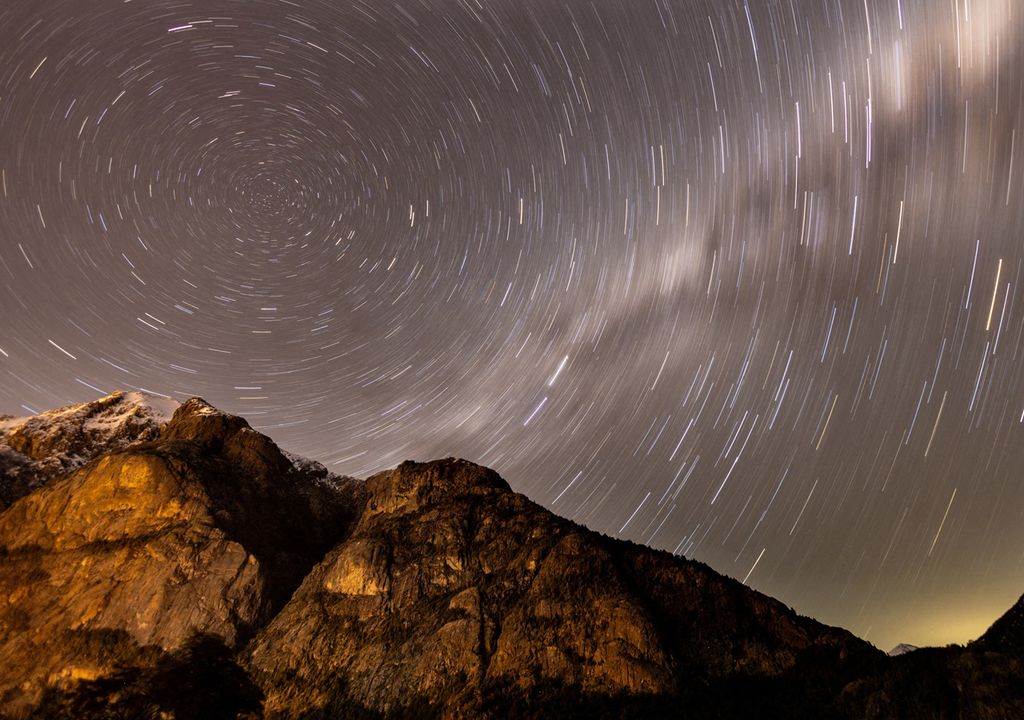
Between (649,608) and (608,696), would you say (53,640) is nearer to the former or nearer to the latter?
(608,696)

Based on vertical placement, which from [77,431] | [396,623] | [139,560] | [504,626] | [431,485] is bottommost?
[396,623]

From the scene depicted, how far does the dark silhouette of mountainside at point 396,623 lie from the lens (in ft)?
119

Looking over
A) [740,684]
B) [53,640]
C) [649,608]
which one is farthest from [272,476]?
[740,684]

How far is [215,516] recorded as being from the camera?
167ft

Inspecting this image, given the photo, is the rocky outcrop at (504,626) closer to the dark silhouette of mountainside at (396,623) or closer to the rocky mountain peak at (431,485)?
the dark silhouette of mountainside at (396,623)

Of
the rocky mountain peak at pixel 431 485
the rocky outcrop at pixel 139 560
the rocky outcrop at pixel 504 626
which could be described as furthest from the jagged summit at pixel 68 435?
the rocky outcrop at pixel 504 626

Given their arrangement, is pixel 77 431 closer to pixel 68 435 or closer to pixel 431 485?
pixel 68 435

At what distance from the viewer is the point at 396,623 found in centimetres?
4353

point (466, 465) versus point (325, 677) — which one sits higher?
point (466, 465)

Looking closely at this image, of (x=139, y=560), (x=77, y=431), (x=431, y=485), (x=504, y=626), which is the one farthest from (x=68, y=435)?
(x=504, y=626)

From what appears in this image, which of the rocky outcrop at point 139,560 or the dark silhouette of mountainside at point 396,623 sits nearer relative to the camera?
the dark silhouette of mountainside at point 396,623

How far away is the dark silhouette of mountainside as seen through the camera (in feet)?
119

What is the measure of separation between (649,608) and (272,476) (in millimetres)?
43440

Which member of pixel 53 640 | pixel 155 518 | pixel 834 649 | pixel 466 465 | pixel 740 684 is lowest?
pixel 53 640
